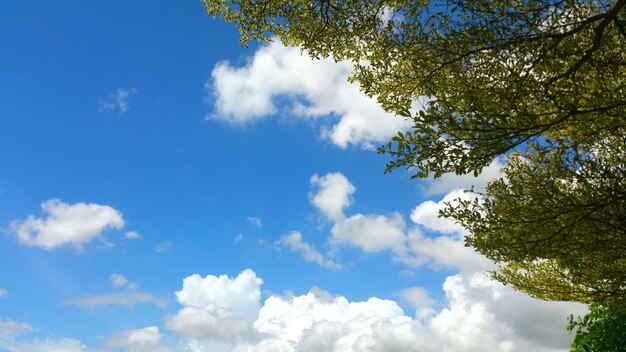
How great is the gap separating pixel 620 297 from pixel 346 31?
12.2 metres

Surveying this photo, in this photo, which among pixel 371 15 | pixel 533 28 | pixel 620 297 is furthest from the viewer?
pixel 620 297

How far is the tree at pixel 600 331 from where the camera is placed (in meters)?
18.2

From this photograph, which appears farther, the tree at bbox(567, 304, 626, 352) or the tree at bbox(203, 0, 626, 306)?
the tree at bbox(567, 304, 626, 352)

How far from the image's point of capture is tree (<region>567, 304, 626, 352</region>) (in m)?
Answer: 18.2

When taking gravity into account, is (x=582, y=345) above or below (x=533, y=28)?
below

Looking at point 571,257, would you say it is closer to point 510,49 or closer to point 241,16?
point 510,49

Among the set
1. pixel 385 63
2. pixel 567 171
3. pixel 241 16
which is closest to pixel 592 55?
pixel 567 171

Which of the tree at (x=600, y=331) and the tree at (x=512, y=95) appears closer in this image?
the tree at (x=512, y=95)

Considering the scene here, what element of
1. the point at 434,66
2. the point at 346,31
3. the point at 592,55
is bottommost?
the point at 592,55

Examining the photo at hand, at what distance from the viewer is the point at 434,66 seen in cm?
1099

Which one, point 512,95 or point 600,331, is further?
point 600,331

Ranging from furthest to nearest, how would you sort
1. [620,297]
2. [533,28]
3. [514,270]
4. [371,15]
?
1. [514,270]
2. [620,297]
3. [371,15]
4. [533,28]

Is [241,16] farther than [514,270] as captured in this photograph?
No

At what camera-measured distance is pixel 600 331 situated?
1888cm
